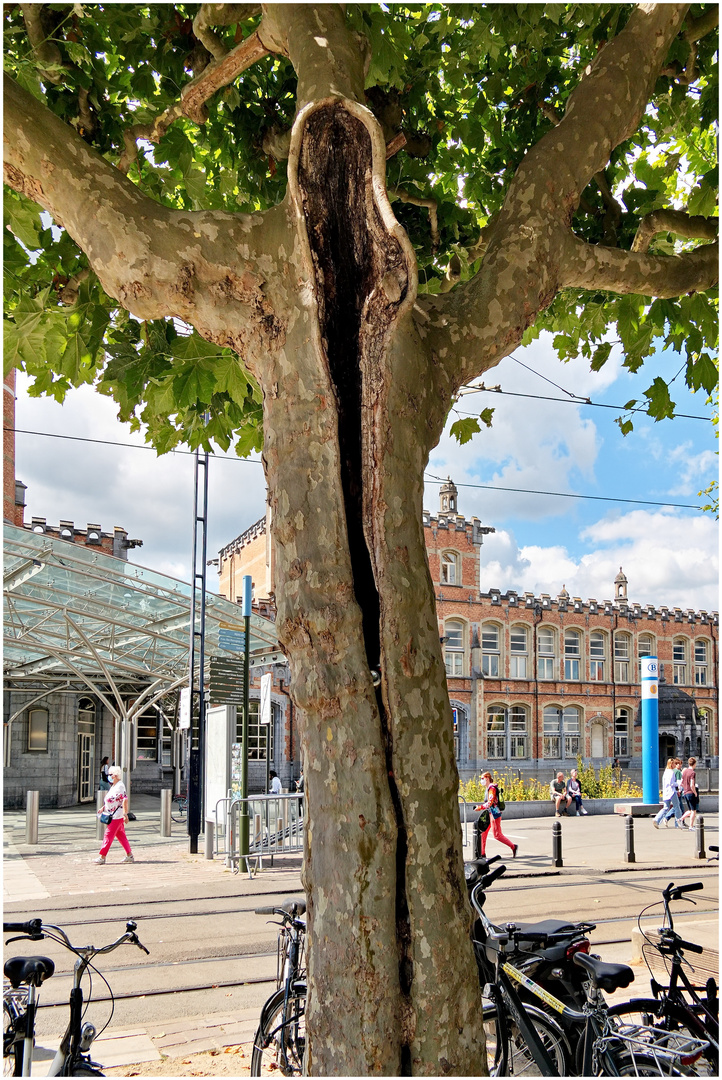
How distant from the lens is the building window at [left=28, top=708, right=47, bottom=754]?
93.6 feet

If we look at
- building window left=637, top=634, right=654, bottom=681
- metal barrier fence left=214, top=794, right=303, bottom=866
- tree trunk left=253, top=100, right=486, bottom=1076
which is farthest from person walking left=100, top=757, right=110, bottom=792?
building window left=637, top=634, right=654, bottom=681

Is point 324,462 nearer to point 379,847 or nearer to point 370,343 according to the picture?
point 370,343

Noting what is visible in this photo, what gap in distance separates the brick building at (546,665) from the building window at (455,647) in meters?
0.05

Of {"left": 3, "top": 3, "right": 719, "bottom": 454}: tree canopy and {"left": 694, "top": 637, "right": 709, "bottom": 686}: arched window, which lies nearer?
{"left": 3, "top": 3, "right": 719, "bottom": 454}: tree canopy

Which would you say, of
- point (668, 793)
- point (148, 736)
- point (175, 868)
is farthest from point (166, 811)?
point (148, 736)

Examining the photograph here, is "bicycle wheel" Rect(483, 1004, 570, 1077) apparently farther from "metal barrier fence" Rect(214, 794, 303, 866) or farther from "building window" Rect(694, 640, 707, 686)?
"building window" Rect(694, 640, 707, 686)

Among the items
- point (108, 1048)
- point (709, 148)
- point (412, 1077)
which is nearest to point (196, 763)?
point (108, 1048)

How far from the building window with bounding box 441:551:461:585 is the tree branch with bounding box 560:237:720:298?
39177 mm

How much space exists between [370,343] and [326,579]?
0.84m

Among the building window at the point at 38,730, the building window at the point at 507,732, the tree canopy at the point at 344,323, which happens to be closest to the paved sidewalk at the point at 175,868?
the tree canopy at the point at 344,323

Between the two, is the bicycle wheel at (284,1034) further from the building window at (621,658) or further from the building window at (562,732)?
the building window at (621,658)

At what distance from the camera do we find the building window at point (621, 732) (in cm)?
4684

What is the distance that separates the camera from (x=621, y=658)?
1892 inches

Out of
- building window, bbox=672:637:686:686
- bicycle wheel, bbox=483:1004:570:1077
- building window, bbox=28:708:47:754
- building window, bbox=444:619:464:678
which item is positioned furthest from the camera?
building window, bbox=672:637:686:686
